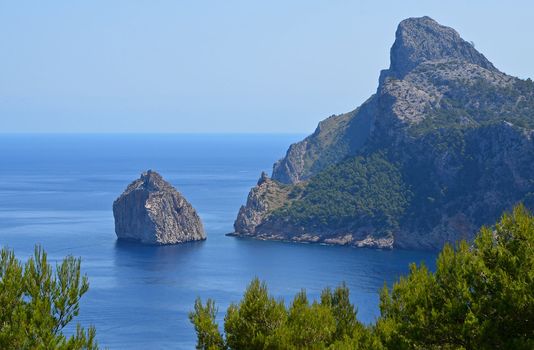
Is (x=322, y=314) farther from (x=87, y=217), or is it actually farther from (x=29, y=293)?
(x=87, y=217)

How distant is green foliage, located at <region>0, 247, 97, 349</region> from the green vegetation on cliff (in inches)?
306

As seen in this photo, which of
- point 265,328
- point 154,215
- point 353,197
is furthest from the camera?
point 353,197

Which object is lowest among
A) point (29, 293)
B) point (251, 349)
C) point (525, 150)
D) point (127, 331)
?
point (127, 331)

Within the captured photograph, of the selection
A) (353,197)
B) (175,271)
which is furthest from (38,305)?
(353,197)

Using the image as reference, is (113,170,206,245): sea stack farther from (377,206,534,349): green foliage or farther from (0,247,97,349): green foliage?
(0,247,97,349): green foliage

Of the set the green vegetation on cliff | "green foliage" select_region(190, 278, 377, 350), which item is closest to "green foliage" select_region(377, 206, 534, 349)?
the green vegetation on cliff

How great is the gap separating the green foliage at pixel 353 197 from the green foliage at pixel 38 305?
13707 centimetres

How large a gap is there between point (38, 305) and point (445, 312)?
14.0 meters

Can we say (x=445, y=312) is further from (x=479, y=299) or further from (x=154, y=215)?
(x=154, y=215)

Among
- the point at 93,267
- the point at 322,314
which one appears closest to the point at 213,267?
the point at 93,267

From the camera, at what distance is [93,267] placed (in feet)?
458

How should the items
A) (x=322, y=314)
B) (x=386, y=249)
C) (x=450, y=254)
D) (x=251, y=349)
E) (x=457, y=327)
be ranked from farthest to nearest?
(x=386, y=249), (x=322, y=314), (x=251, y=349), (x=450, y=254), (x=457, y=327)

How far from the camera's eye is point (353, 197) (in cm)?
18250

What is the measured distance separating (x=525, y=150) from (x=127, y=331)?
283 feet
